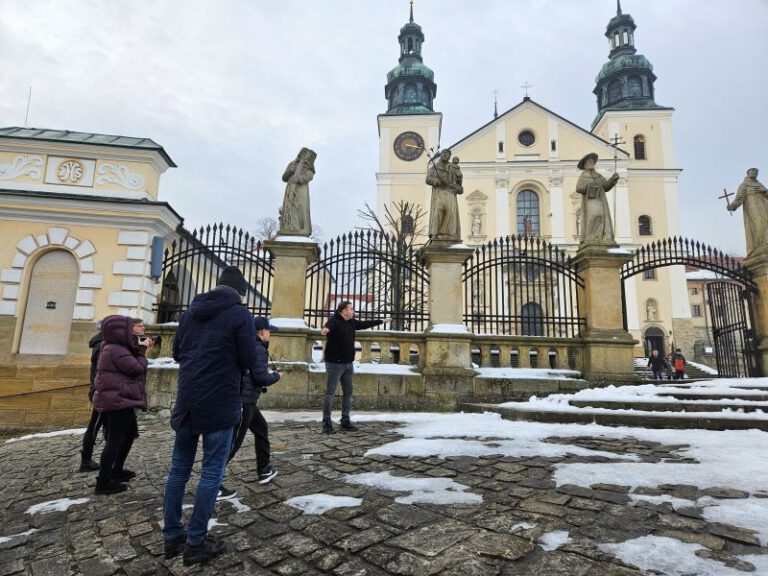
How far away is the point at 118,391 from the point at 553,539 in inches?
146

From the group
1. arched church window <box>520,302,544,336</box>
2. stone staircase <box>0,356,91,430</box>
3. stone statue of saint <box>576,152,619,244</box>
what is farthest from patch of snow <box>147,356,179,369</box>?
stone statue of saint <box>576,152,619,244</box>

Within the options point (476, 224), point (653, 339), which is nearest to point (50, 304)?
point (476, 224)

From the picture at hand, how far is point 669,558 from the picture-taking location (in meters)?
2.34

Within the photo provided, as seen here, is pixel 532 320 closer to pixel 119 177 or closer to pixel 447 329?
pixel 447 329

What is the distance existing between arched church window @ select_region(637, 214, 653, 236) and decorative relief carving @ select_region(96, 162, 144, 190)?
1513 inches

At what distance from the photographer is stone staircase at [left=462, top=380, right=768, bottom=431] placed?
19.4 feet

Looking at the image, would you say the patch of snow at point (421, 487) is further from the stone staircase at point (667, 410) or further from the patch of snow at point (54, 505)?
the stone staircase at point (667, 410)

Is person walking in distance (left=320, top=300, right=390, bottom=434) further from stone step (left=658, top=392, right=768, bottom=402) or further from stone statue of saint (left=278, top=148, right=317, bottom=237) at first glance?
stone step (left=658, top=392, right=768, bottom=402)

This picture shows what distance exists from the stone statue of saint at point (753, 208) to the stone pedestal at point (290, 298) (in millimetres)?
10127

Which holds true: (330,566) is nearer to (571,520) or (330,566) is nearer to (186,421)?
(186,421)

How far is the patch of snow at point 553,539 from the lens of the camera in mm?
2537

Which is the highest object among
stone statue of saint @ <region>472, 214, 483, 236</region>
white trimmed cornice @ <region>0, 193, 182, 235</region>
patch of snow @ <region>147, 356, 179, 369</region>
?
stone statue of saint @ <region>472, 214, 483, 236</region>

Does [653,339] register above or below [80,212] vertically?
below

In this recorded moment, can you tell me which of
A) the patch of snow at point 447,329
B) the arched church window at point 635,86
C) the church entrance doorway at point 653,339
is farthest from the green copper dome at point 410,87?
the patch of snow at point 447,329
